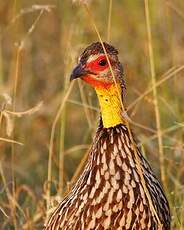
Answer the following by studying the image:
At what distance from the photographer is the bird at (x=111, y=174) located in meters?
4.82

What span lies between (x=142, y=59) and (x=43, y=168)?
1.60 m

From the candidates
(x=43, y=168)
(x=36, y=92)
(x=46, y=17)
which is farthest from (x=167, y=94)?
(x=46, y=17)

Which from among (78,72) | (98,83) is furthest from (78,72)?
(98,83)

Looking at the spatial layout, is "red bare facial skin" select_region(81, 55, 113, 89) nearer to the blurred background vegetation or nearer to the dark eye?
the dark eye

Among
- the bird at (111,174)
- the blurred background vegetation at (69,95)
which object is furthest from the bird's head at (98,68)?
the blurred background vegetation at (69,95)

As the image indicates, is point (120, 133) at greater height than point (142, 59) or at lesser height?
lesser

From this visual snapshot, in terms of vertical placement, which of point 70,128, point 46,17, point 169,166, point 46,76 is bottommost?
point 169,166

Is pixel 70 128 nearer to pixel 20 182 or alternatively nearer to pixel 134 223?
pixel 20 182

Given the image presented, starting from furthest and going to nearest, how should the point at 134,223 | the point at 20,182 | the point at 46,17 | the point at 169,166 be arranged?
the point at 46,17, the point at 20,182, the point at 169,166, the point at 134,223

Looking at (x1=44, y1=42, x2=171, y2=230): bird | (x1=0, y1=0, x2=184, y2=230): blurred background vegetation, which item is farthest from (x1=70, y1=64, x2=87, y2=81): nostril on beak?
(x1=0, y1=0, x2=184, y2=230): blurred background vegetation

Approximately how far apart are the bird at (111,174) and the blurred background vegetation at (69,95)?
70 cm

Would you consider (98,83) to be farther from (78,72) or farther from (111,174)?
(111,174)

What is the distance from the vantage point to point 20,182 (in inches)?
283

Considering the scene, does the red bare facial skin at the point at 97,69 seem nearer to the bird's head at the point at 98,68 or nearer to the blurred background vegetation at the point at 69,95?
the bird's head at the point at 98,68
